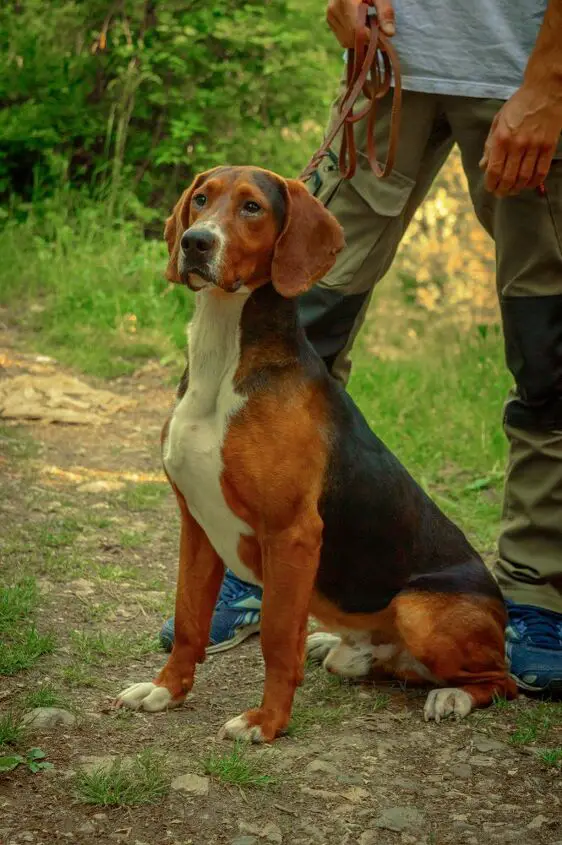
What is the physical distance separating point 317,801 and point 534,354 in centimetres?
152

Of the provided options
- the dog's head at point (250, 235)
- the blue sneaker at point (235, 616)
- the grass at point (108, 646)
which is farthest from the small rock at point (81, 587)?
the dog's head at point (250, 235)

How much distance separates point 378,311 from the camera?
761cm

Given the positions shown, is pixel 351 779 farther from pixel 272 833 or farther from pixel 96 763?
pixel 96 763

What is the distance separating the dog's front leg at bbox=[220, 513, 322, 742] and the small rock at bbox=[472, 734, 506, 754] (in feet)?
1.72

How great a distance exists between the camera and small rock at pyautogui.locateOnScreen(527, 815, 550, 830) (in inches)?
104

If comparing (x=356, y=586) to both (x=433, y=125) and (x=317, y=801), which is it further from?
(x=433, y=125)

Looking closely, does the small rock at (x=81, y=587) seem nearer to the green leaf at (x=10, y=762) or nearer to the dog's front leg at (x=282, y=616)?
the dog's front leg at (x=282, y=616)

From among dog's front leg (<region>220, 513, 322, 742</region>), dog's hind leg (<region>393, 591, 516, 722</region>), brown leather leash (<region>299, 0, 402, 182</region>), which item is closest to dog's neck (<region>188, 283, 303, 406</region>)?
dog's front leg (<region>220, 513, 322, 742</region>)

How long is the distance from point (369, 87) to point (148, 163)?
6.23 m

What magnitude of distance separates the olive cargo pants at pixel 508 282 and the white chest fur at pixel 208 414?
0.68 m

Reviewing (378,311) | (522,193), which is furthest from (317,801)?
(378,311)

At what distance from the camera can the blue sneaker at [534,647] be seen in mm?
3443

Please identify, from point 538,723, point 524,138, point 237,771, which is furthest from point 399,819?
point 524,138

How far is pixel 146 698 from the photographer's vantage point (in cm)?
310
